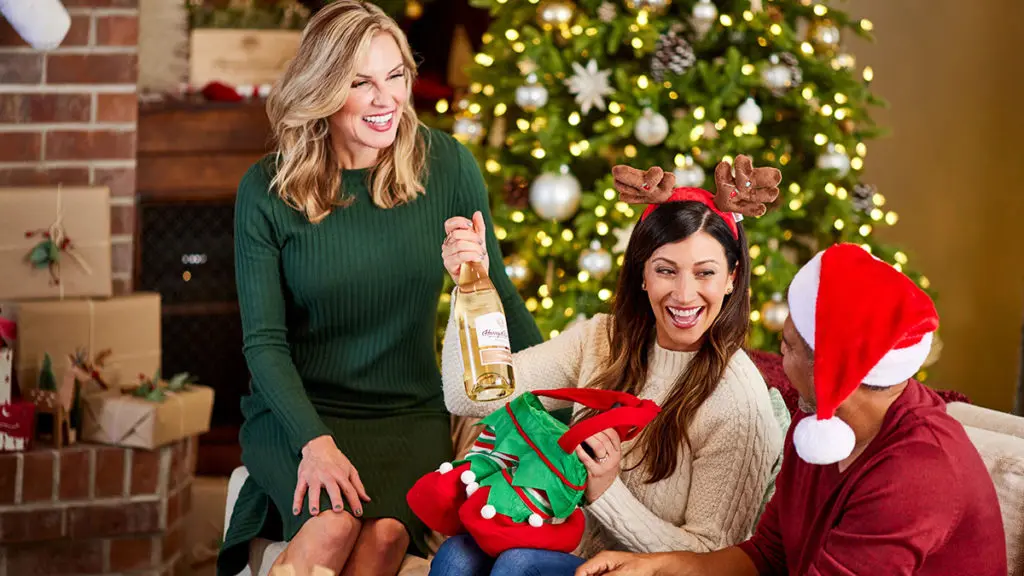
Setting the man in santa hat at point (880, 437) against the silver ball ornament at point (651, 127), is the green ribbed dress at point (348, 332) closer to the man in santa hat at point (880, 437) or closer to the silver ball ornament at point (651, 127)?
the man in santa hat at point (880, 437)

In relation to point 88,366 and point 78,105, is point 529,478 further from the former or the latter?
point 78,105

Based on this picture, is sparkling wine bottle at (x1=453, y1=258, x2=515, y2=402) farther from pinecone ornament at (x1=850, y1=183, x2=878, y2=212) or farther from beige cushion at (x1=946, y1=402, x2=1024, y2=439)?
pinecone ornament at (x1=850, y1=183, x2=878, y2=212)

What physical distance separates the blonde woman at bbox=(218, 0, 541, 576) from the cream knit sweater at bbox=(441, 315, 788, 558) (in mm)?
291

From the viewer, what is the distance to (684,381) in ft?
5.68

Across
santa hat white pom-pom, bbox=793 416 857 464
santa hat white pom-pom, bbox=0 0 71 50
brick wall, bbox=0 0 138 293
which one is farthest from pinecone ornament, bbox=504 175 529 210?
santa hat white pom-pom, bbox=793 416 857 464

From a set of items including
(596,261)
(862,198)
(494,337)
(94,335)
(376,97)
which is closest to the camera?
(494,337)

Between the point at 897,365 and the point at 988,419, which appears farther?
the point at 988,419

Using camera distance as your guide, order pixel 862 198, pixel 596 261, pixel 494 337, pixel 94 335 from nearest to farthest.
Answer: pixel 494 337 → pixel 94 335 → pixel 596 261 → pixel 862 198

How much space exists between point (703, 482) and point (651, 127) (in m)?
1.73

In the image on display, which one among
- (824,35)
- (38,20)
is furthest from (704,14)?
(38,20)

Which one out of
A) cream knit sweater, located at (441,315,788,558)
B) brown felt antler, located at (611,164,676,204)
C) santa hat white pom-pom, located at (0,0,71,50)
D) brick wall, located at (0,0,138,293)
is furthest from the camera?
brick wall, located at (0,0,138,293)

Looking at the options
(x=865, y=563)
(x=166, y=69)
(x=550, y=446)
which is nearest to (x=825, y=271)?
(x=865, y=563)

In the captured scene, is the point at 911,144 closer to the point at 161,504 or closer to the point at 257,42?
the point at 257,42

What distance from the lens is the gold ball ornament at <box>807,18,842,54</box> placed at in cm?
→ 339
